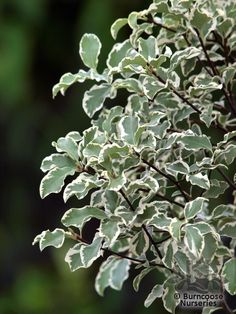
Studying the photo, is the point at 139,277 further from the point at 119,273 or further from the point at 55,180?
the point at 55,180

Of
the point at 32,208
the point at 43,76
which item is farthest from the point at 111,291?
the point at 43,76

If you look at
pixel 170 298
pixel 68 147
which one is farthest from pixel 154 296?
pixel 68 147

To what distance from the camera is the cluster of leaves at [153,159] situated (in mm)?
867

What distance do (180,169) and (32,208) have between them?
1582mm

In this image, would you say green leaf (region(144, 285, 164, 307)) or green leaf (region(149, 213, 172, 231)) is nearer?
green leaf (region(149, 213, 172, 231))

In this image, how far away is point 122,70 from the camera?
0.90 m

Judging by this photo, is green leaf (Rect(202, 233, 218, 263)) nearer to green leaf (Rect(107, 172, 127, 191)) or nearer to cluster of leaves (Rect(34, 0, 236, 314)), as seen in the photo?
cluster of leaves (Rect(34, 0, 236, 314))

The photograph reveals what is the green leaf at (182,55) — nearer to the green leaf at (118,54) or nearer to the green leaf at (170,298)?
the green leaf at (118,54)

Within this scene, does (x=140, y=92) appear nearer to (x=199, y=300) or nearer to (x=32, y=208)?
(x=199, y=300)

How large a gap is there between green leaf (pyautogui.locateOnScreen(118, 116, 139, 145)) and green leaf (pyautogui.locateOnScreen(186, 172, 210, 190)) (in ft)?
0.27

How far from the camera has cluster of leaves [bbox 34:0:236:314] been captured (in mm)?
867

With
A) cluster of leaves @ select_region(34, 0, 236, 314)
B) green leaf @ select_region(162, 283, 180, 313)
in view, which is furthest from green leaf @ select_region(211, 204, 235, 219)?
green leaf @ select_region(162, 283, 180, 313)

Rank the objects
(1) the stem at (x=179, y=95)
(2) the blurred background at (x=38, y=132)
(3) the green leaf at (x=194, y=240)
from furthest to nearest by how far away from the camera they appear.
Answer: (2) the blurred background at (x=38, y=132) < (1) the stem at (x=179, y=95) < (3) the green leaf at (x=194, y=240)

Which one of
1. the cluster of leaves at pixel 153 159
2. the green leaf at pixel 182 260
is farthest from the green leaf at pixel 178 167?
the green leaf at pixel 182 260
